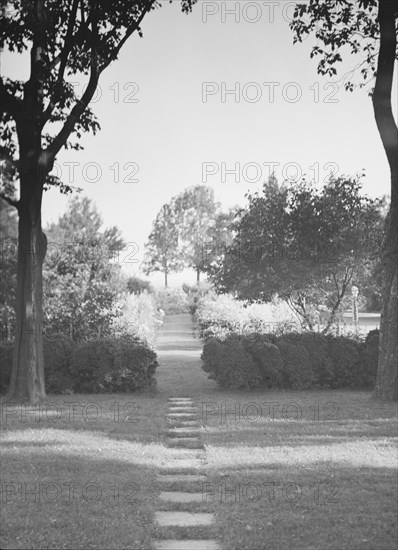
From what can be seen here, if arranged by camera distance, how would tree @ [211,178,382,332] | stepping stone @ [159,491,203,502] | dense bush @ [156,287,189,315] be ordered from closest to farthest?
1. stepping stone @ [159,491,203,502]
2. tree @ [211,178,382,332]
3. dense bush @ [156,287,189,315]

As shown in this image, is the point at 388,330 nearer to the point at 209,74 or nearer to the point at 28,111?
the point at 209,74

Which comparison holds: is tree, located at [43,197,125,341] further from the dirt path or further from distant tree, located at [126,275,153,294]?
distant tree, located at [126,275,153,294]

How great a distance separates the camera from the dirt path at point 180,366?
1355cm

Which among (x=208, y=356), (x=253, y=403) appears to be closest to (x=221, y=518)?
(x=253, y=403)

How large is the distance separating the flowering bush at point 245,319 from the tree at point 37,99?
8.66 m

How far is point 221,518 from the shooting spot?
16.5 ft

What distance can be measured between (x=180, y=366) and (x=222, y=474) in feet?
35.8

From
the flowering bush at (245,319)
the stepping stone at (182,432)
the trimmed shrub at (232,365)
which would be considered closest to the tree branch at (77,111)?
the trimmed shrub at (232,365)

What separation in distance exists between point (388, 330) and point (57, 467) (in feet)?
22.8

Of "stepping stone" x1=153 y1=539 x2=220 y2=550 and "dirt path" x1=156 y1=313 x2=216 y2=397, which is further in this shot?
"dirt path" x1=156 y1=313 x2=216 y2=397

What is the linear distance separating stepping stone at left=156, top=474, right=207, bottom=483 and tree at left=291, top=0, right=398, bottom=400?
592 centimetres

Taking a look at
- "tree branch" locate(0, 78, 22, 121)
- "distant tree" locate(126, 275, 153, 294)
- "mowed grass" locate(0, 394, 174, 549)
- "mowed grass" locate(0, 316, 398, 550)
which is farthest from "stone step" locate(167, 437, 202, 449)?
"distant tree" locate(126, 275, 153, 294)

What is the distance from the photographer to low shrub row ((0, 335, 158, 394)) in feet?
41.8

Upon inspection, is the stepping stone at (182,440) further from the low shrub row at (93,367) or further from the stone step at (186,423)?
the low shrub row at (93,367)
